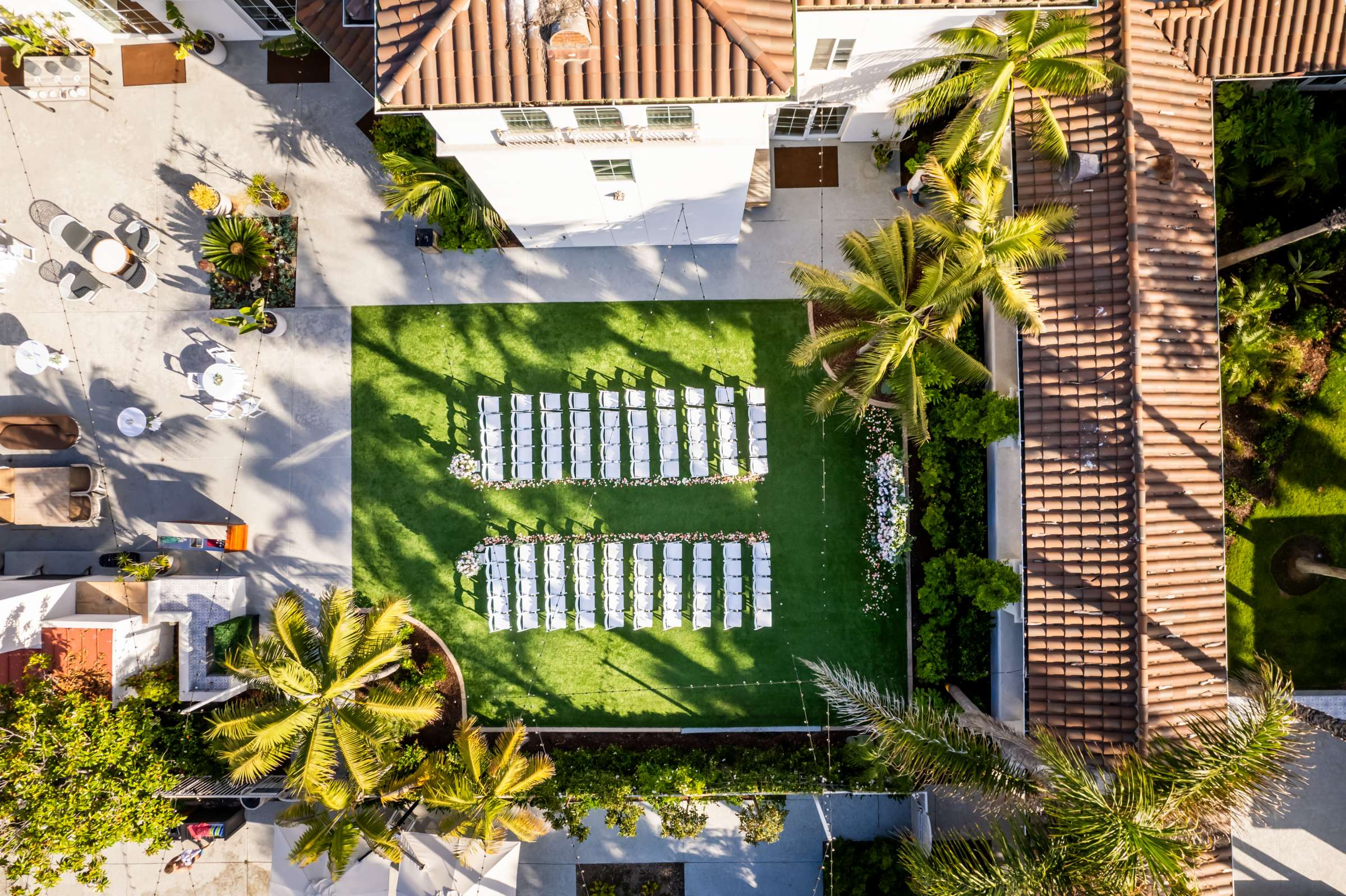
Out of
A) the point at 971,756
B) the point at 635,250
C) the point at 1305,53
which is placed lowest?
the point at 971,756

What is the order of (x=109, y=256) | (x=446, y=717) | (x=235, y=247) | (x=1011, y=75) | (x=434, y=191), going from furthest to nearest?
(x=446, y=717) → (x=109, y=256) → (x=235, y=247) → (x=434, y=191) → (x=1011, y=75)

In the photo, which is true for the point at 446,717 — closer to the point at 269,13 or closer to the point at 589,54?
the point at 589,54

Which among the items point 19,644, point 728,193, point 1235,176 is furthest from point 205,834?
point 1235,176

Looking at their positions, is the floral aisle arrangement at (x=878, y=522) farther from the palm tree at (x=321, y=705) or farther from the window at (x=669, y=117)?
the palm tree at (x=321, y=705)

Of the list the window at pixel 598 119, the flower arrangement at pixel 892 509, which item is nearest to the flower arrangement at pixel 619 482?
the flower arrangement at pixel 892 509

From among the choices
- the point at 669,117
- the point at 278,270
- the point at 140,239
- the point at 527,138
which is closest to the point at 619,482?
the point at 527,138

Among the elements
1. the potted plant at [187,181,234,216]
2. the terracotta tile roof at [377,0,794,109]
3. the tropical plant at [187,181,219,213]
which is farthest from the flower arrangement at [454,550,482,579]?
the tropical plant at [187,181,219,213]

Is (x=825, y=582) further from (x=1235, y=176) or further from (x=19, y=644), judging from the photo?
(x=19, y=644)
